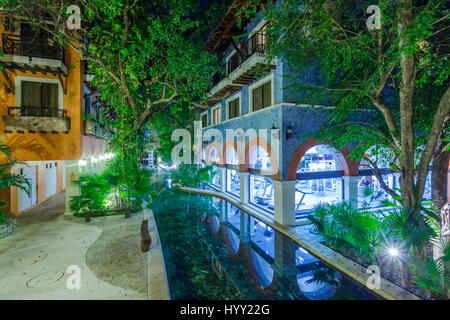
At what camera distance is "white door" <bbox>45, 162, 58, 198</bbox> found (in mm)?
14141

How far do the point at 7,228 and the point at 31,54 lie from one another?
7102 millimetres

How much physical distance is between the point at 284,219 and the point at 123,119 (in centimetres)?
888

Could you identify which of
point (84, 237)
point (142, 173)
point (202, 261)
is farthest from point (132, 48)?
point (202, 261)

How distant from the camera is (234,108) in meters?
14.0

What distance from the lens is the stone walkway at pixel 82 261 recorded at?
466 centimetres

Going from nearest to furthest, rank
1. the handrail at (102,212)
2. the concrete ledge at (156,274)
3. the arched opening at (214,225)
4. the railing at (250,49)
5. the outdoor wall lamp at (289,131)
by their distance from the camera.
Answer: the concrete ledge at (156,274)
the arched opening at (214,225)
the outdoor wall lamp at (289,131)
the handrail at (102,212)
the railing at (250,49)

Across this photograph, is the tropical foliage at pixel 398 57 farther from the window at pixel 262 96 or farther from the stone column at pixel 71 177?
the stone column at pixel 71 177

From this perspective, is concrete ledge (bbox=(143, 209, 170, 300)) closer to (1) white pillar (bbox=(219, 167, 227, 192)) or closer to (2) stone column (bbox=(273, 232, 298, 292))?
(2) stone column (bbox=(273, 232, 298, 292))

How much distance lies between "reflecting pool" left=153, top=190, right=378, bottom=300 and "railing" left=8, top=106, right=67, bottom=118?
6743mm

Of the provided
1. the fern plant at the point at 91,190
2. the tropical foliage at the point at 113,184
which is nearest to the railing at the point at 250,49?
the tropical foliage at the point at 113,184

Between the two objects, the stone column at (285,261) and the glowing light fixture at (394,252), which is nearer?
the glowing light fixture at (394,252)

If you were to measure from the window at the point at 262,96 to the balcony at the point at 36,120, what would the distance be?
9093 mm

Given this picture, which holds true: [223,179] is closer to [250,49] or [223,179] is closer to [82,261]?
[250,49]
